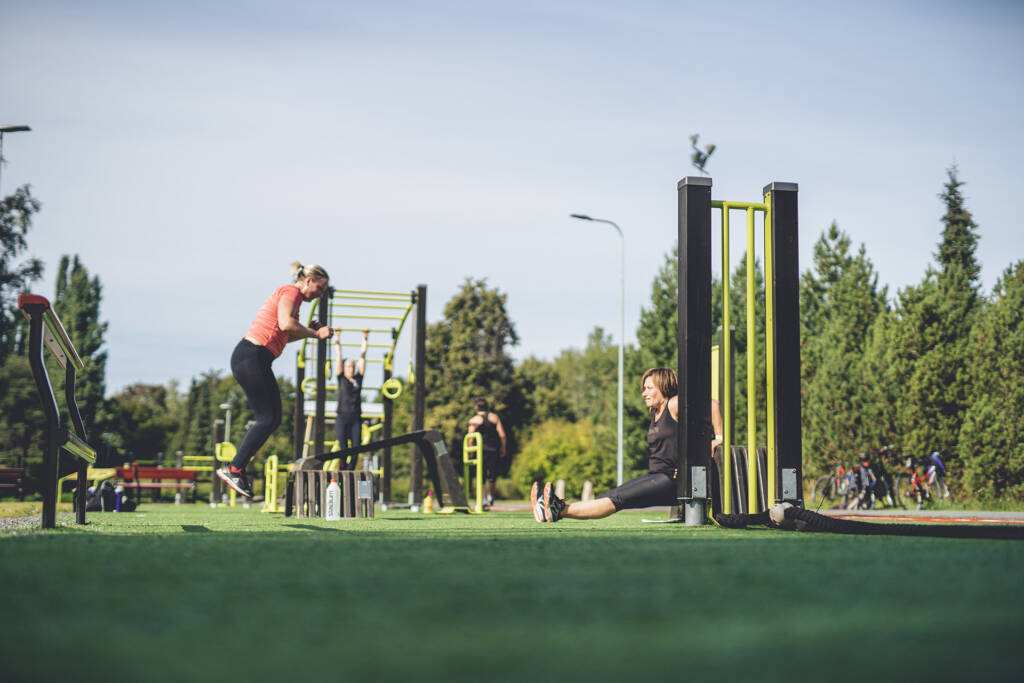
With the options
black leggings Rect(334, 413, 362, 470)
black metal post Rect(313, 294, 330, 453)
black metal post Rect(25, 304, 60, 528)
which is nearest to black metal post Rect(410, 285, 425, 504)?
black metal post Rect(313, 294, 330, 453)

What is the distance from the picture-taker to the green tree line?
2078 centimetres

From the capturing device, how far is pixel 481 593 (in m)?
3.05

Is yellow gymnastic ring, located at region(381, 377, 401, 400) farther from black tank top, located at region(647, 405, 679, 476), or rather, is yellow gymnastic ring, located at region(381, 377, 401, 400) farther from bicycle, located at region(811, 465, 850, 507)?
bicycle, located at region(811, 465, 850, 507)

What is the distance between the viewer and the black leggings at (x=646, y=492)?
24.8 feet

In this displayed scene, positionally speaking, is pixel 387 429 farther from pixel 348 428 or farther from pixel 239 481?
pixel 239 481

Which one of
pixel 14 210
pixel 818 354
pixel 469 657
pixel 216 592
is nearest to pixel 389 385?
pixel 216 592

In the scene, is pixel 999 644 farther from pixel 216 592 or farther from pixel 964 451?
pixel 964 451

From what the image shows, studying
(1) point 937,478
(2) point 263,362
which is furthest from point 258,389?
(1) point 937,478

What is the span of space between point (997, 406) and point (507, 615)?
66.3 feet

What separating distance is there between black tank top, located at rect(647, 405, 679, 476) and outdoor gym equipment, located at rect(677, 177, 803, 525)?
0.61 feet

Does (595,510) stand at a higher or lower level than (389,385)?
lower

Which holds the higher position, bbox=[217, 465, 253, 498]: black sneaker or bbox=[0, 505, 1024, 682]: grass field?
bbox=[217, 465, 253, 498]: black sneaker

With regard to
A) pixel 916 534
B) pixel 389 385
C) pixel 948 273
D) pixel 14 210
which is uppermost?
pixel 14 210

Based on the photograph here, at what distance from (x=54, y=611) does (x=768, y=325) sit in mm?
6225
